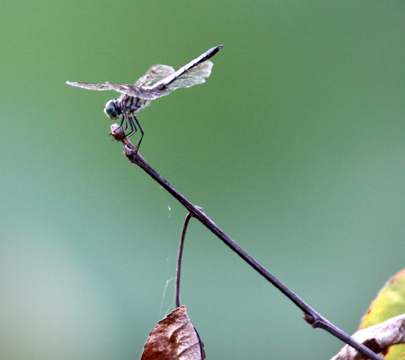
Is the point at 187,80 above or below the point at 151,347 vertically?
above

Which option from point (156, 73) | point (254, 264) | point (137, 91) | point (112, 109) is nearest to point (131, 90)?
point (137, 91)

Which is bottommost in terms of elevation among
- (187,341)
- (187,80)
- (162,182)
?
(187,341)

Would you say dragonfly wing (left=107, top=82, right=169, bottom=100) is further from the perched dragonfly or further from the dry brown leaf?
the dry brown leaf

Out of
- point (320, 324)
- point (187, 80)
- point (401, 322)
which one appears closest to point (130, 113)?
point (187, 80)

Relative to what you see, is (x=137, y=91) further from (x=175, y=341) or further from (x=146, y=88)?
(x=175, y=341)

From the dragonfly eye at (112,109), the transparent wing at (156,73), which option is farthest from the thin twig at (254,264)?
the transparent wing at (156,73)

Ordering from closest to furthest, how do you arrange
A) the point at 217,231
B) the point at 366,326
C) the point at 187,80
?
the point at 217,231
the point at 366,326
the point at 187,80

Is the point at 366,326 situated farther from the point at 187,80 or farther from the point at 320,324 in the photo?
the point at 187,80
